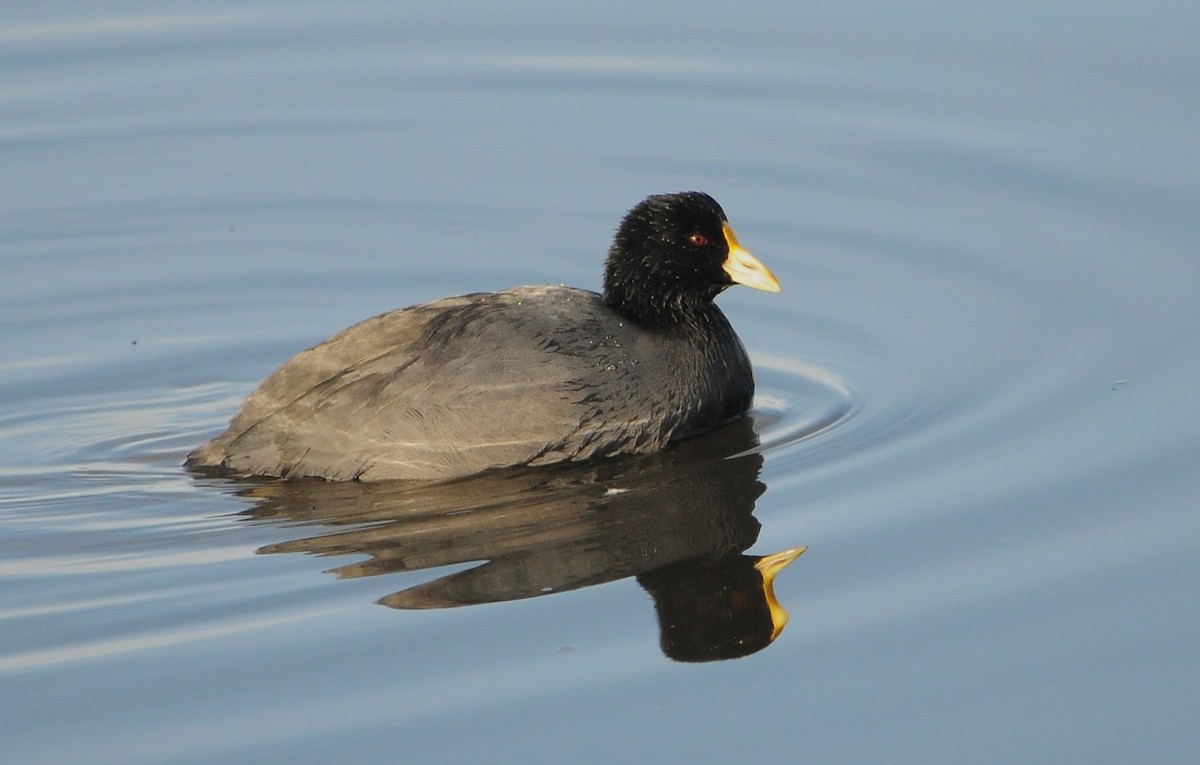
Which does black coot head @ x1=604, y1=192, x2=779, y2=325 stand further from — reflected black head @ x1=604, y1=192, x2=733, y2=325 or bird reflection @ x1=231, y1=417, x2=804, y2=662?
bird reflection @ x1=231, y1=417, x2=804, y2=662

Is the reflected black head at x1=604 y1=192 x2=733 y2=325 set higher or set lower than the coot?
higher

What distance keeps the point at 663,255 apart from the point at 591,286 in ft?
5.80

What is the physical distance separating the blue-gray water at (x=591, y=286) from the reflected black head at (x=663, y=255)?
83 cm

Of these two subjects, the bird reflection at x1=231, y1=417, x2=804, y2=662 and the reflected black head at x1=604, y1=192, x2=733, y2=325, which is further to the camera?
the reflected black head at x1=604, y1=192, x2=733, y2=325

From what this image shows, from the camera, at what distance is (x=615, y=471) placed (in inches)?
342

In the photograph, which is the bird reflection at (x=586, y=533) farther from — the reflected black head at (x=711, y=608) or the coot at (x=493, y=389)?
the coot at (x=493, y=389)

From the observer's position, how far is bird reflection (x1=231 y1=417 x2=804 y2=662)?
7.05 meters

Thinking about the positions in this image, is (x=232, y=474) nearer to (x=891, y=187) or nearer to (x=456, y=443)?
(x=456, y=443)

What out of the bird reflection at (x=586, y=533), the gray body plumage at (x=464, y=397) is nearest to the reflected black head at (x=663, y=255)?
the gray body plumage at (x=464, y=397)

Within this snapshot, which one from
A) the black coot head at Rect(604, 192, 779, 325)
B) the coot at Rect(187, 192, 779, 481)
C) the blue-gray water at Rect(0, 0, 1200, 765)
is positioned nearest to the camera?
the blue-gray water at Rect(0, 0, 1200, 765)

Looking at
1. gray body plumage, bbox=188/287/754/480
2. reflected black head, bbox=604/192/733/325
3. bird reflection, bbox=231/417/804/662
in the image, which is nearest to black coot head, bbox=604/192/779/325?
reflected black head, bbox=604/192/733/325

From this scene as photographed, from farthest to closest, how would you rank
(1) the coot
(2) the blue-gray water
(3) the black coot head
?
(3) the black coot head, (1) the coot, (2) the blue-gray water

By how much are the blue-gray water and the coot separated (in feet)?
1.04

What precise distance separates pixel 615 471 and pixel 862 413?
1341 millimetres
